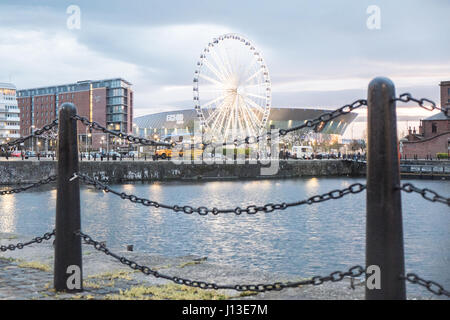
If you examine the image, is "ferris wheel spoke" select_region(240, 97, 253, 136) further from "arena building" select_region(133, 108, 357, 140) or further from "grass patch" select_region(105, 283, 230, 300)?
"arena building" select_region(133, 108, 357, 140)

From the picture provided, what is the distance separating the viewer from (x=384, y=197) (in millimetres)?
4180

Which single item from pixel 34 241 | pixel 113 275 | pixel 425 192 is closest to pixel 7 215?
pixel 34 241

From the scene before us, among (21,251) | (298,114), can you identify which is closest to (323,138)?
(298,114)

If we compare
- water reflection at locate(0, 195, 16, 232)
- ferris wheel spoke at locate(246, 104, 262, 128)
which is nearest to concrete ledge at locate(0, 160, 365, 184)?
ferris wheel spoke at locate(246, 104, 262, 128)

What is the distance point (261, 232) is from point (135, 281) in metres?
18.2

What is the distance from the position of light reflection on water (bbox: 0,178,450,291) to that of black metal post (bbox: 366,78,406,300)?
10.8 meters

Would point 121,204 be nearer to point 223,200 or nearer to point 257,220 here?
point 223,200

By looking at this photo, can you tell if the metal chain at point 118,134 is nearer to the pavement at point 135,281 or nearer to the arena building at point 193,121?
the pavement at point 135,281

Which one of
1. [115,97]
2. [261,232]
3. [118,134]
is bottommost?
[261,232]

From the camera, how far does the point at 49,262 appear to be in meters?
7.89

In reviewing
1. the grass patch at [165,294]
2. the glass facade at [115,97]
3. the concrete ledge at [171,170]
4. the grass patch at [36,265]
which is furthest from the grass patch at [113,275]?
the glass facade at [115,97]

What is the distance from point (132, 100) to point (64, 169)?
14992 cm

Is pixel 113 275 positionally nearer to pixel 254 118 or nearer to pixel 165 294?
pixel 165 294

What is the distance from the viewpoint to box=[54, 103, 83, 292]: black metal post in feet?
19.6
